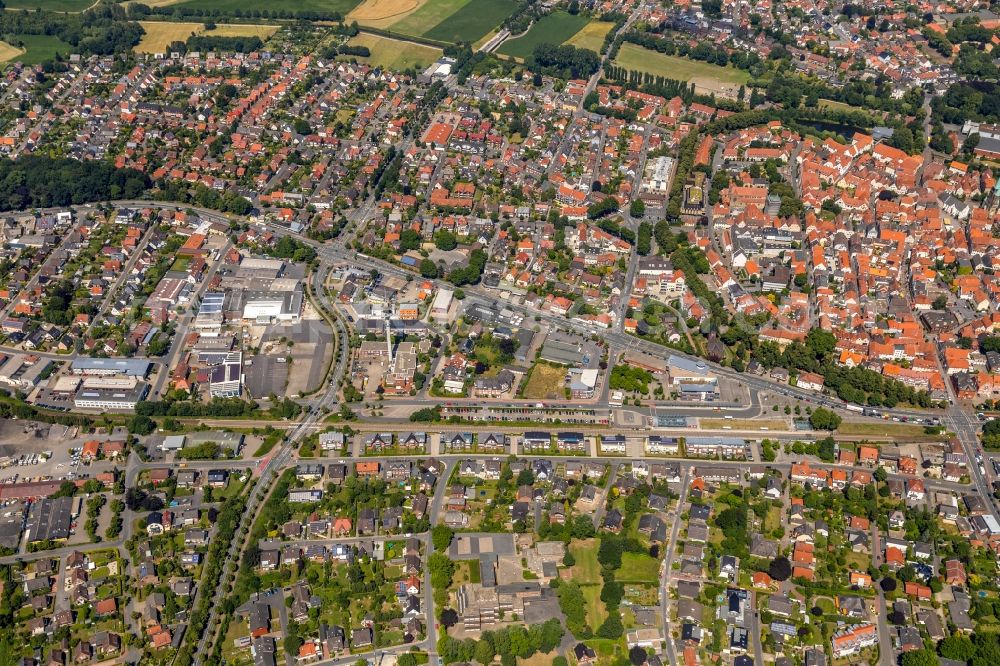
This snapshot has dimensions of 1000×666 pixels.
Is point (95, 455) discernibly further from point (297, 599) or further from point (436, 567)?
point (436, 567)

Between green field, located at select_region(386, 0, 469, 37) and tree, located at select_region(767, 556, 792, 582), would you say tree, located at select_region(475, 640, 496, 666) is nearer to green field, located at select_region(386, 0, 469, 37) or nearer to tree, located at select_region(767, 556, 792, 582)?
tree, located at select_region(767, 556, 792, 582)

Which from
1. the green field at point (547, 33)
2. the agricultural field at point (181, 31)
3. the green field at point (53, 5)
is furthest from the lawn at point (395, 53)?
the green field at point (53, 5)

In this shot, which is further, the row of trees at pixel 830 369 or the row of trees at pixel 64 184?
the row of trees at pixel 64 184

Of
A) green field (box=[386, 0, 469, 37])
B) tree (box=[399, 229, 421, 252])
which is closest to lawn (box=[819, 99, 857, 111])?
green field (box=[386, 0, 469, 37])

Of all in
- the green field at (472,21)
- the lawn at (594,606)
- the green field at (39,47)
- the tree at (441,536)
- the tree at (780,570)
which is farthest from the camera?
the green field at (472,21)

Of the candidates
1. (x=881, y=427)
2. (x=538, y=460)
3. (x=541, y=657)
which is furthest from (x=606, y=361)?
(x=541, y=657)

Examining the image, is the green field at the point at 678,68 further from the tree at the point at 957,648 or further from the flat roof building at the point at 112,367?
the tree at the point at 957,648

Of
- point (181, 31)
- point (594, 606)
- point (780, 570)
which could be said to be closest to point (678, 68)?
point (181, 31)
